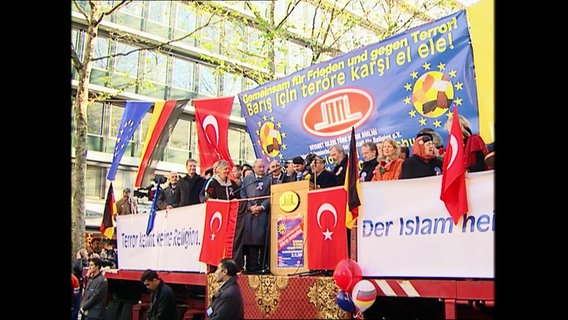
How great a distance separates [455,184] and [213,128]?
6.21m

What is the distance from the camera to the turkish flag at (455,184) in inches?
210

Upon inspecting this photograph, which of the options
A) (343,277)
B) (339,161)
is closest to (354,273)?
(343,277)

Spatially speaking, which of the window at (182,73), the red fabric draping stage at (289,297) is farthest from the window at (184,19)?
the red fabric draping stage at (289,297)

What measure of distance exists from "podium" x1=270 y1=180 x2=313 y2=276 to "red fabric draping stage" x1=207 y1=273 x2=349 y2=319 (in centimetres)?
23

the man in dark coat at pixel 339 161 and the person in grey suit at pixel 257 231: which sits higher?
the man in dark coat at pixel 339 161

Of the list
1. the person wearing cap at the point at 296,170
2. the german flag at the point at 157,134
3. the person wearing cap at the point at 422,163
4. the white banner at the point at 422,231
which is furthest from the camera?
the german flag at the point at 157,134

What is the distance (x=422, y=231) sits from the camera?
5.68 m

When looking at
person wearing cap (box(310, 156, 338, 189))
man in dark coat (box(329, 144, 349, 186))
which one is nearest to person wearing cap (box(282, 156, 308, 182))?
person wearing cap (box(310, 156, 338, 189))

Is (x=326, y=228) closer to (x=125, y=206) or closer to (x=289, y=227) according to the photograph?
(x=289, y=227)

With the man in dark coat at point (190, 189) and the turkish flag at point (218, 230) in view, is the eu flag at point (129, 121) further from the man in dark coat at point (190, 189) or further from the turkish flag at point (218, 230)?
the turkish flag at point (218, 230)

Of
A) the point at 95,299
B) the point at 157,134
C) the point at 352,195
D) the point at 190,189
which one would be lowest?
the point at 95,299

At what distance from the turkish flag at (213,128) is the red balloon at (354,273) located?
5.03m
